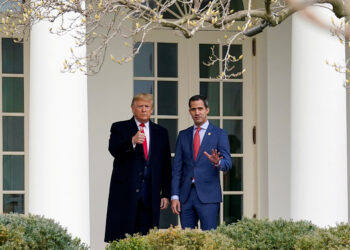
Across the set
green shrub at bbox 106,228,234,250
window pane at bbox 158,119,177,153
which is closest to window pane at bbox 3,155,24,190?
window pane at bbox 158,119,177,153

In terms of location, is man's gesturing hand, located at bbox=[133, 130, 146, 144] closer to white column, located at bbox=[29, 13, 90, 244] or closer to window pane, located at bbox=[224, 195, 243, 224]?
white column, located at bbox=[29, 13, 90, 244]

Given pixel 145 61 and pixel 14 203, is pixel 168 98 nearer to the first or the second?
pixel 145 61

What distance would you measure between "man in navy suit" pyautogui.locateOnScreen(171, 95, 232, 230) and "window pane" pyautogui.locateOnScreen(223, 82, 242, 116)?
8.18 feet

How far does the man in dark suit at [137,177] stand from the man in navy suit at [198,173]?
0.18 m

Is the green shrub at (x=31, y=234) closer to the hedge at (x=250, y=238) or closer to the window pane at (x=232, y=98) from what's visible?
the hedge at (x=250, y=238)

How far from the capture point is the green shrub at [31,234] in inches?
248

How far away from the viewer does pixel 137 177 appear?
29.5ft

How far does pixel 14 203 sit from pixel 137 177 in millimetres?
2661

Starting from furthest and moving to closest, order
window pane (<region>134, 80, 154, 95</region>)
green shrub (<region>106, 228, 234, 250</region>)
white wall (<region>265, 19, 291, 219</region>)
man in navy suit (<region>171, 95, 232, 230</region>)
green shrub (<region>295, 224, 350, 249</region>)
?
1. window pane (<region>134, 80, 154, 95</region>)
2. white wall (<region>265, 19, 291, 219</region>)
3. man in navy suit (<region>171, 95, 232, 230</region>)
4. green shrub (<region>295, 224, 350, 249</region>)
5. green shrub (<region>106, 228, 234, 250</region>)

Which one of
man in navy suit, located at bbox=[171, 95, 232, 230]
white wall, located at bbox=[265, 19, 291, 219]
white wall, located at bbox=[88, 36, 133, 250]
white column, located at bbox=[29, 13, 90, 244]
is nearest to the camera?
white column, located at bbox=[29, 13, 90, 244]

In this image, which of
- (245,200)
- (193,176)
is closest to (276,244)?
(193,176)

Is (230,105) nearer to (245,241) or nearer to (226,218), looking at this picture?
(226,218)

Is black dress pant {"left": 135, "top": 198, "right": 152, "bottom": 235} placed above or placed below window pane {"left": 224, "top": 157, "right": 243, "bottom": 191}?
below

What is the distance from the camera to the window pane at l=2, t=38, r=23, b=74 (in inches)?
439
